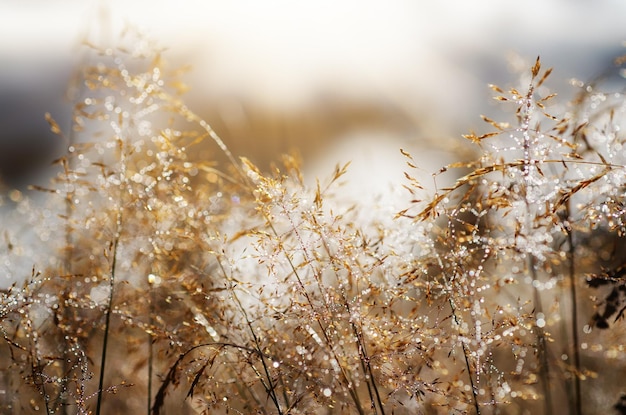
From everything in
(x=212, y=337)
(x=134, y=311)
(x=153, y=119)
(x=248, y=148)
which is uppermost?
(x=248, y=148)

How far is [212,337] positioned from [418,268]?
68 centimetres

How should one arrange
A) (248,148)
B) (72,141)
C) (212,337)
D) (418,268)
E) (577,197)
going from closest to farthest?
(418,268) < (212,337) < (577,197) < (72,141) < (248,148)

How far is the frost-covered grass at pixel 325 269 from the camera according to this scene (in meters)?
1.50

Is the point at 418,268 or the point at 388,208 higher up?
the point at 388,208

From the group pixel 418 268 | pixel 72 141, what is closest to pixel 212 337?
pixel 418 268

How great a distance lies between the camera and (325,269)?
5.40 feet

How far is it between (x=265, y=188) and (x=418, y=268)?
497 mm

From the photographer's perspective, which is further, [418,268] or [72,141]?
[72,141]

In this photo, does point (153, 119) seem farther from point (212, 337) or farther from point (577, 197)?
point (577, 197)

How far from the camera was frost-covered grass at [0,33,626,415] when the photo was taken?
4.94 feet

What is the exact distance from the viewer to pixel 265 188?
61.7 inches

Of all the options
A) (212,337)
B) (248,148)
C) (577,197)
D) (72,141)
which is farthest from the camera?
(248,148)

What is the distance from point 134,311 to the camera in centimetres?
202

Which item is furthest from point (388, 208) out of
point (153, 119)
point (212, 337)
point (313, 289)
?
point (153, 119)
